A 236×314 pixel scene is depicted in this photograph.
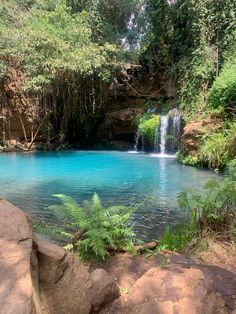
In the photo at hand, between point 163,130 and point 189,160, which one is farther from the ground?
point 163,130

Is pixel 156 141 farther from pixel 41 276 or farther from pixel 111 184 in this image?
pixel 41 276

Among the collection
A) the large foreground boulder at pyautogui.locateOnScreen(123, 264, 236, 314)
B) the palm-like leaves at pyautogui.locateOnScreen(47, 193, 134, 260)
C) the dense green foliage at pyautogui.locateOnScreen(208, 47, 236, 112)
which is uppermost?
the dense green foliage at pyautogui.locateOnScreen(208, 47, 236, 112)

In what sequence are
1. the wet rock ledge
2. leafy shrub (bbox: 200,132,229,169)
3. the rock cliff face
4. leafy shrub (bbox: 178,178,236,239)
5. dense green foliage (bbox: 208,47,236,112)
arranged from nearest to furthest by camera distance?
the rock cliff face, the wet rock ledge, leafy shrub (bbox: 178,178,236,239), leafy shrub (bbox: 200,132,229,169), dense green foliage (bbox: 208,47,236,112)

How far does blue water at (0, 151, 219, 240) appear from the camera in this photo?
20.3 ft

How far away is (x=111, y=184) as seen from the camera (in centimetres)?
877

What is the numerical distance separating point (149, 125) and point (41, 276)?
14551 mm

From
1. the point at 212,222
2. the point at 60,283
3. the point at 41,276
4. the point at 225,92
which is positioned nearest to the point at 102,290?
the point at 60,283

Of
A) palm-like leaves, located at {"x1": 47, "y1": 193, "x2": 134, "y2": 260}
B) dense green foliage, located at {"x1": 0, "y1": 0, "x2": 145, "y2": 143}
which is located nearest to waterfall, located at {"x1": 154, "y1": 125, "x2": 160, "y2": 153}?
dense green foliage, located at {"x1": 0, "y1": 0, "x2": 145, "y2": 143}

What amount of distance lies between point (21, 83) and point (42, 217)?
1319cm

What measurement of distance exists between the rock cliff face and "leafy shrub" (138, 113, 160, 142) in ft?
45.7

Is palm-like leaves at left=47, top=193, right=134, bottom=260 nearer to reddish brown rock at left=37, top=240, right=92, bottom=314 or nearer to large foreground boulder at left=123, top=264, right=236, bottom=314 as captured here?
large foreground boulder at left=123, top=264, right=236, bottom=314

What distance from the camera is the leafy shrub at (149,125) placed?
16.2 m

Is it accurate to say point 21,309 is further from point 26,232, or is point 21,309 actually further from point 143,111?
point 143,111

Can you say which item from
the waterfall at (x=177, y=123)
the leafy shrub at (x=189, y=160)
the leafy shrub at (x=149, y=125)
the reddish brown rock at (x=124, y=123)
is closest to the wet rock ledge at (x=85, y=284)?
the leafy shrub at (x=189, y=160)
